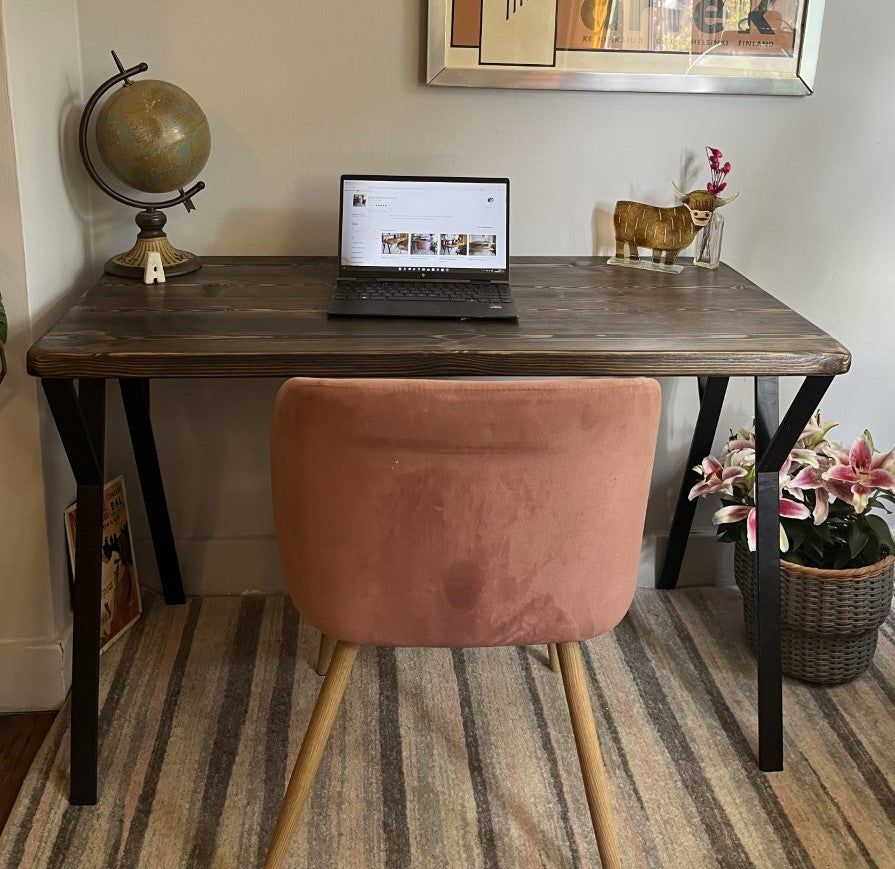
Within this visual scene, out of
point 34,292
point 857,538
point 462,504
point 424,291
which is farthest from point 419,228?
point 857,538

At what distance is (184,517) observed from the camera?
2.28 meters

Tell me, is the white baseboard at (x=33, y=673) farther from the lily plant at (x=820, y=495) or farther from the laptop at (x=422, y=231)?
the lily plant at (x=820, y=495)

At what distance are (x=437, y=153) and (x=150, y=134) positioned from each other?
56 cm

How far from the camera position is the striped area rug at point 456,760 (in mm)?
1617

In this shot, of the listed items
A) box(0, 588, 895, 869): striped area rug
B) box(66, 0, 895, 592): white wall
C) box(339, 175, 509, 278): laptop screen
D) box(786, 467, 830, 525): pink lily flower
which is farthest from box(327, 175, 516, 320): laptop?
box(0, 588, 895, 869): striped area rug

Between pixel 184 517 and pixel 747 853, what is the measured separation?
4.32ft

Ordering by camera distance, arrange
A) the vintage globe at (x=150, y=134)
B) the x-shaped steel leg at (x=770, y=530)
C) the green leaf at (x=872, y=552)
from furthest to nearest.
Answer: the green leaf at (x=872, y=552), the vintage globe at (x=150, y=134), the x-shaped steel leg at (x=770, y=530)

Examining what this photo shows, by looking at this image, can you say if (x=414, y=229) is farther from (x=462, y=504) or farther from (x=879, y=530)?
(x=879, y=530)

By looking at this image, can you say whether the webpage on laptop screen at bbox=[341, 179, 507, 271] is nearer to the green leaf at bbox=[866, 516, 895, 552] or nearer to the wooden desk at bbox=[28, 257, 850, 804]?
the wooden desk at bbox=[28, 257, 850, 804]

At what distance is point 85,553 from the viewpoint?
162 centimetres

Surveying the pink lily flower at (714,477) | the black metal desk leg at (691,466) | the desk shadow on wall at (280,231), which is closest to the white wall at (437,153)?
the desk shadow on wall at (280,231)

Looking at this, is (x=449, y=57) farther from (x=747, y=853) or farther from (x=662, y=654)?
(x=747, y=853)

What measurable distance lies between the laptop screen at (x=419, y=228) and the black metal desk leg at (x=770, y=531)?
0.54 metres

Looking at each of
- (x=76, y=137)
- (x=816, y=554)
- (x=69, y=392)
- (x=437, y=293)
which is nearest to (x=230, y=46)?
(x=76, y=137)
